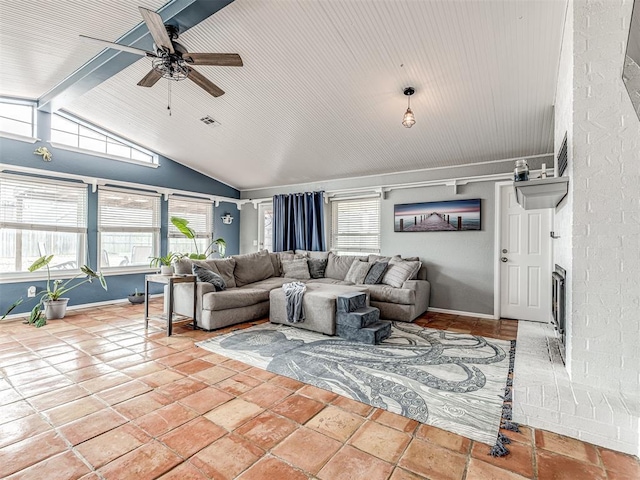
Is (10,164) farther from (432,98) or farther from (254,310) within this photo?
(432,98)

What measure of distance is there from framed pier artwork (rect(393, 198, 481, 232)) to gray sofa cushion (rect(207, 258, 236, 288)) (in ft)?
9.20

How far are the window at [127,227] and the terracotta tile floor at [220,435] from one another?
2.84m

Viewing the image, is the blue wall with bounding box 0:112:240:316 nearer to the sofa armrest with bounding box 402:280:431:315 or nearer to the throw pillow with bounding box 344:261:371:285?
the throw pillow with bounding box 344:261:371:285

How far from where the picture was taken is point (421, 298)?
189 inches

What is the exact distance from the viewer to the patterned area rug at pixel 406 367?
2164 mm

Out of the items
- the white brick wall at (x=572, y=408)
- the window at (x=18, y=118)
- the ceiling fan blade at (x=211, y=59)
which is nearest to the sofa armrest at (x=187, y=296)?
the ceiling fan blade at (x=211, y=59)

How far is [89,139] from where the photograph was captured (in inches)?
210

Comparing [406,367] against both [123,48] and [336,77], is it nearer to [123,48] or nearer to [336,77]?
[336,77]

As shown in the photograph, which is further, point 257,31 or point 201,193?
point 201,193

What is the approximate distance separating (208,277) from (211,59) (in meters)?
2.54

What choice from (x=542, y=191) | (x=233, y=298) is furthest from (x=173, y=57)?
(x=542, y=191)

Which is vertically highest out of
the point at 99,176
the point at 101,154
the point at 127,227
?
the point at 101,154

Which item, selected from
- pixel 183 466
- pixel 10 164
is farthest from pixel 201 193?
pixel 183 466

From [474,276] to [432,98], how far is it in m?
2.73
